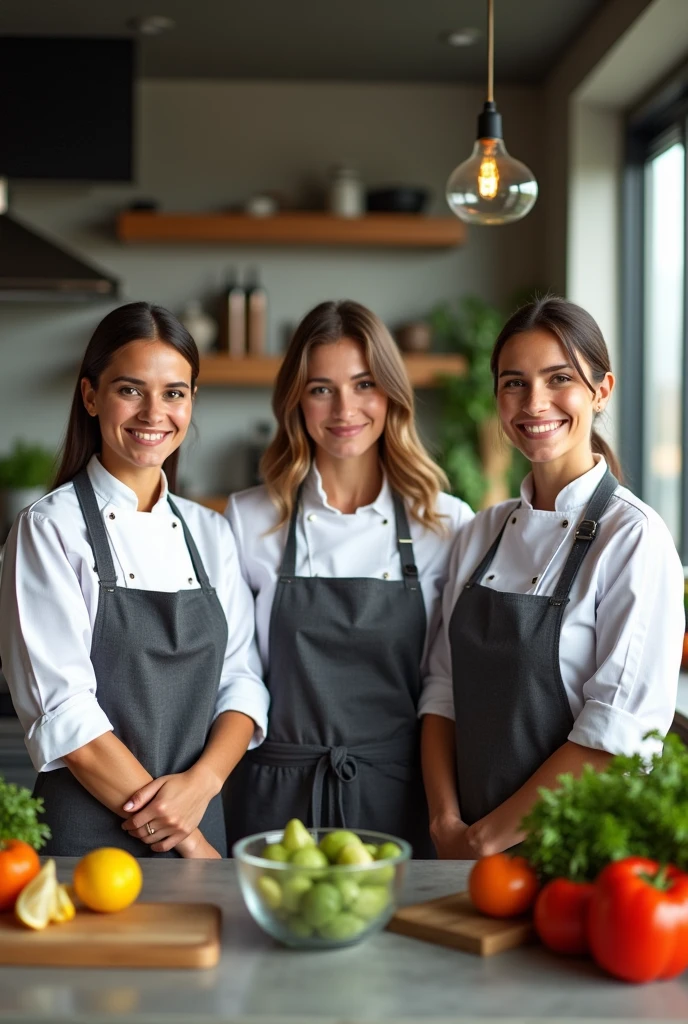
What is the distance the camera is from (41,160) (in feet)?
13.9

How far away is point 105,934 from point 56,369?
14.3ft

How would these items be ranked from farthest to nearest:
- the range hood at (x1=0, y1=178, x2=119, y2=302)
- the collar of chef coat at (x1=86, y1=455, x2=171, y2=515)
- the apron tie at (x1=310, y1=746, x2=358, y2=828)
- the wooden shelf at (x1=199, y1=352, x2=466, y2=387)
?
the wooden shelf at (x1=199, y1=352, x2=466, y2=387) < the range hood at (x1=0, y1=178, x2=119, y2=302) < the apron tie at (x1=310, y1=746, x2=358, y2=828) < the collar of chef coat at (x1=86, y1=455, x2=171, y2=515)

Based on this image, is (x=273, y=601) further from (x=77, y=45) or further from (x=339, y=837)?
(x=77, y=45)

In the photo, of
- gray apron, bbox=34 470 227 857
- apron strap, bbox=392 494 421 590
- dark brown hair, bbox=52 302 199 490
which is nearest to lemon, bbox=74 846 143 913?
gray apron, bbox=34 470 227 857

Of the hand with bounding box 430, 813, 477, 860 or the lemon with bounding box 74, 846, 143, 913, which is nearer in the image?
the lemon with bounding box 74, 846, 143, 913

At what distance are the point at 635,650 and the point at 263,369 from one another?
3.47 meters

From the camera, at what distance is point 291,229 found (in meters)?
5.10

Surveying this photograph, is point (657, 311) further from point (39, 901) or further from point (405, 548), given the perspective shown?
point (39, 901)

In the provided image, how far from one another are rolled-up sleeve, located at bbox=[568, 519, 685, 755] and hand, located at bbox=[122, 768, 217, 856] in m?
0.63

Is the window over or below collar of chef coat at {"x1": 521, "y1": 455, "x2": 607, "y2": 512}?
over

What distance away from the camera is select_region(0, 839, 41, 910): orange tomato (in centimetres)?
136

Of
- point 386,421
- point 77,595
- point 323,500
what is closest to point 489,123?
point 386,421

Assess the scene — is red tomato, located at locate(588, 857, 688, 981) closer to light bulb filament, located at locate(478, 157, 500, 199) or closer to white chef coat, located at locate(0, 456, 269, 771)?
white chef coat, located at locate(0, 456, 269, 771)

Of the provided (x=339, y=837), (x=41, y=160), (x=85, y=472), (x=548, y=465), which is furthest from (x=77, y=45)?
(x=339, y=837)
